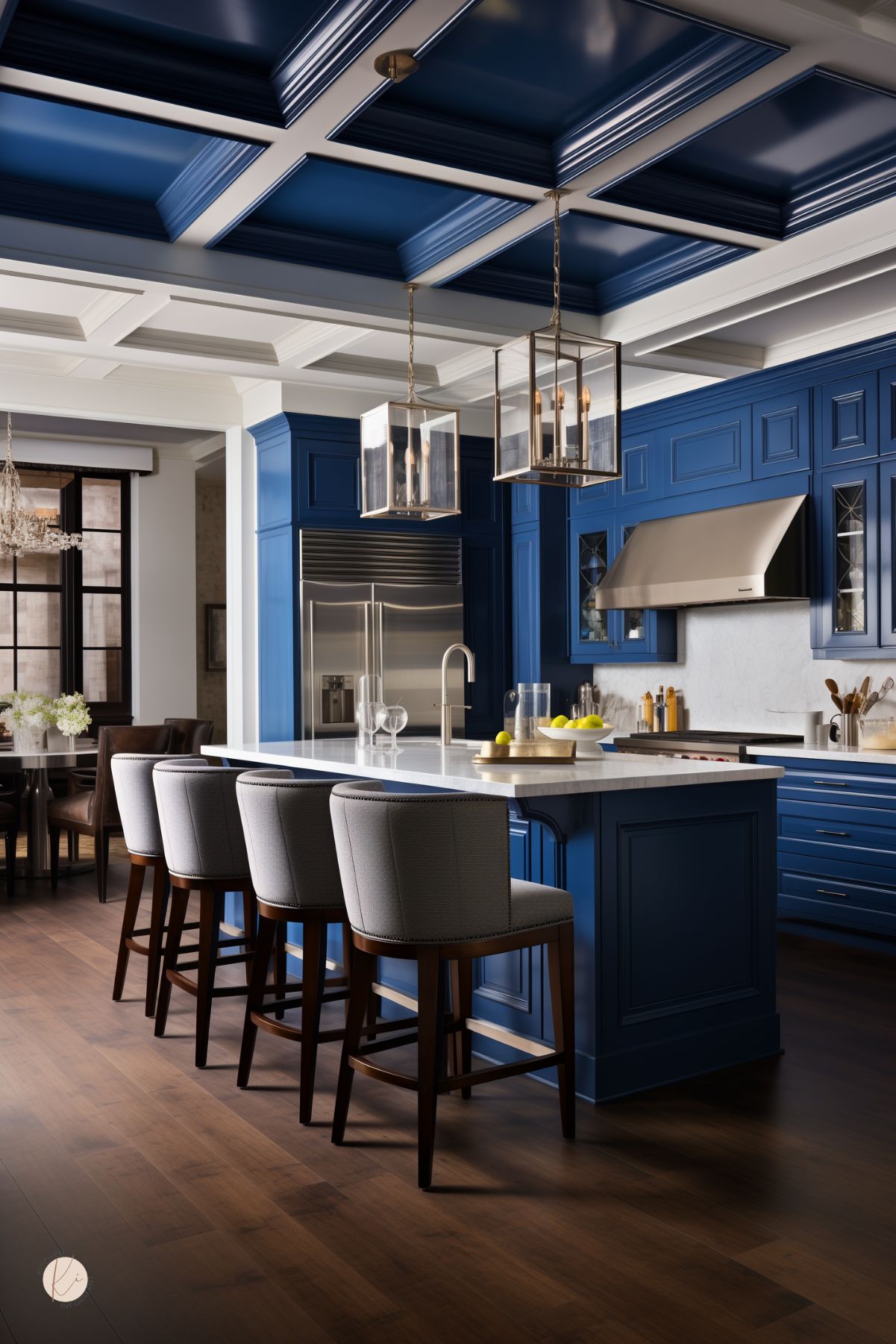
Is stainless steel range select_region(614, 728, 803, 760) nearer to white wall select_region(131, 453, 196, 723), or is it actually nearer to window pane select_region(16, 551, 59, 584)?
white wall select_region(131, 453, 196, 723)

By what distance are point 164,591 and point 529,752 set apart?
621 centimetres

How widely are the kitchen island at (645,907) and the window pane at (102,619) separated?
6120 millimetres

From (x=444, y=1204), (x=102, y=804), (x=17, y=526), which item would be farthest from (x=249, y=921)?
(x=17, y=526)

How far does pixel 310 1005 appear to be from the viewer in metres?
3.21

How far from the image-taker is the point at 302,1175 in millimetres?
2775

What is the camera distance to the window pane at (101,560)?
932 cm

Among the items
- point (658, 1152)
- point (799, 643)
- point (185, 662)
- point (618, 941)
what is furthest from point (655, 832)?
point (185, 662)

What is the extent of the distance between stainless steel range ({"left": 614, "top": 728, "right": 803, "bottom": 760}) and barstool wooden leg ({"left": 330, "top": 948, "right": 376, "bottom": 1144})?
104 inches

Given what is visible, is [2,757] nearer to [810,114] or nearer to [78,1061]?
[78,1061]

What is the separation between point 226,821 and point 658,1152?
162 cm

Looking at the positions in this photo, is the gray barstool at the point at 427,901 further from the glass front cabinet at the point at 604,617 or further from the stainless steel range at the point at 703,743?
the glass front cabinet at the point at 604,617

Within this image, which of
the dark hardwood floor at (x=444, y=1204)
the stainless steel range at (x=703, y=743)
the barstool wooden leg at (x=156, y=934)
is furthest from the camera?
the stainless steel range at (x=703, y=743)

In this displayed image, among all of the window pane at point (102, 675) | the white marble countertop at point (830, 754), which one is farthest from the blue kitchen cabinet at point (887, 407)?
the window pane at point (102, 675)

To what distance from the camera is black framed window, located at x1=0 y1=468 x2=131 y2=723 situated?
30.2ft
